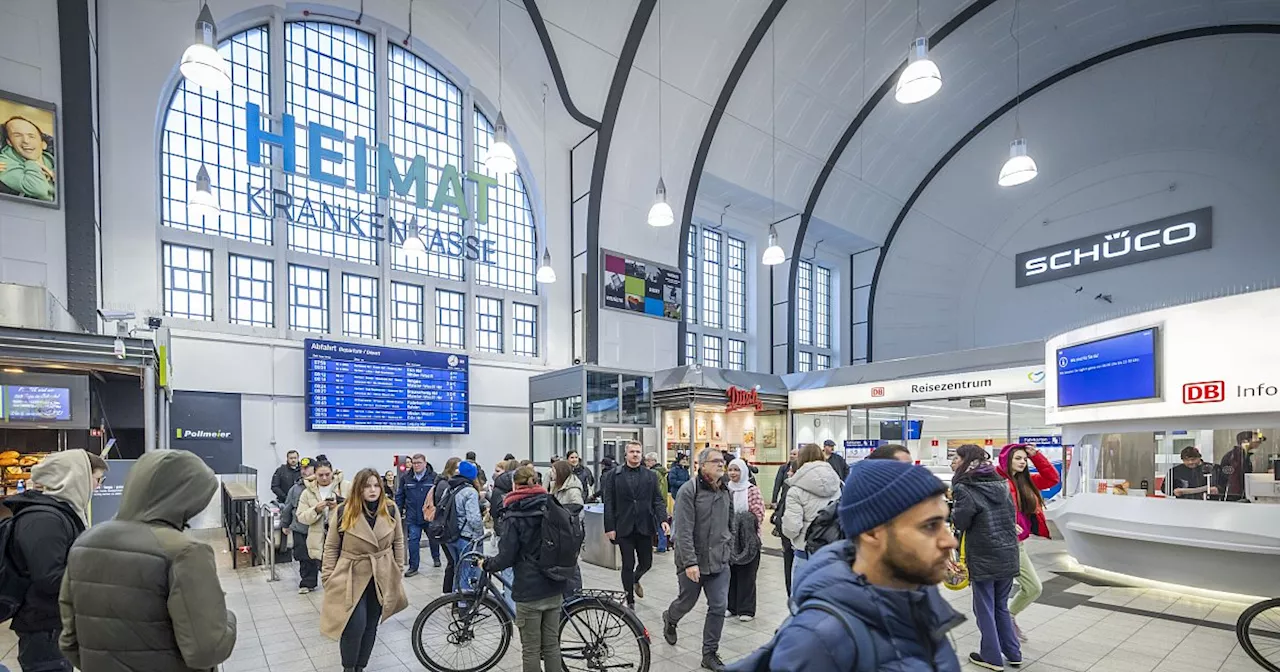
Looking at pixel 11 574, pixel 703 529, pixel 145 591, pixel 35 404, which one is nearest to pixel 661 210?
pixel 703 529

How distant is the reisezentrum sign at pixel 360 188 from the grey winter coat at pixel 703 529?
1049 cm

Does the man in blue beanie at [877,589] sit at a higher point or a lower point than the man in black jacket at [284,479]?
higher

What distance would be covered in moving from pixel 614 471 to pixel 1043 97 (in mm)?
19657

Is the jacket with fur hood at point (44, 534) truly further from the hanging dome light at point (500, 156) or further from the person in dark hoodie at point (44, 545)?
the hanging dome light at point (500, 156)

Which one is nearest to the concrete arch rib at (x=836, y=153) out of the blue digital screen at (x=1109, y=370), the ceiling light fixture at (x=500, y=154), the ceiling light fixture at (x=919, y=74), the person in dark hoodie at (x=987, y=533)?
the ceiling light fixture at (x=919, y=74)

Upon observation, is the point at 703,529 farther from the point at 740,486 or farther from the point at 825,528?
the point at 740,486

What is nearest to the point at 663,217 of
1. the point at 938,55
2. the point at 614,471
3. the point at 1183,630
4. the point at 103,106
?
the point at 614,471

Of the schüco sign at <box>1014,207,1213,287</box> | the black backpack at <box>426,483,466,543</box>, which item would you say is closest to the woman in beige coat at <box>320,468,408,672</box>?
the black backpack at <box>426,483,466,543</box>

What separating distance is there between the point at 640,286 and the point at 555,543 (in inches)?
537

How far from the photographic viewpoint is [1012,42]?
1759cm

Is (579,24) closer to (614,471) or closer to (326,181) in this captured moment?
(326,181)

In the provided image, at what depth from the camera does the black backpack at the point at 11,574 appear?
2.61 meters

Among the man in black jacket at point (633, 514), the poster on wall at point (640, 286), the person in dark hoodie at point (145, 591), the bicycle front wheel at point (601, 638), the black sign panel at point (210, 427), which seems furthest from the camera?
the poster on wall at point (640, 286)

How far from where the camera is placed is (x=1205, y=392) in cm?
648
